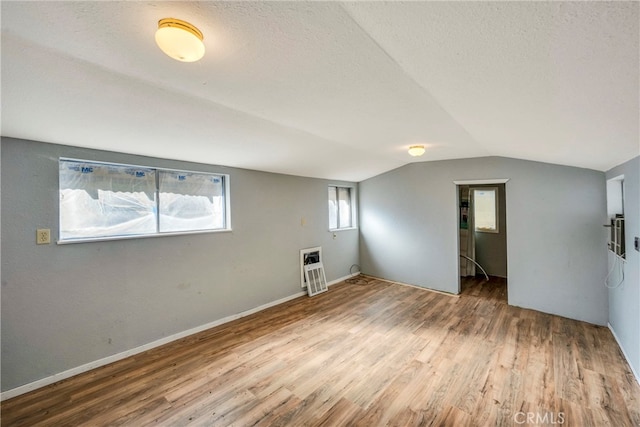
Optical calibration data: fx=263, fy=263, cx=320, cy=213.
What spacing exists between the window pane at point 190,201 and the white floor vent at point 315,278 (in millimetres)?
1741

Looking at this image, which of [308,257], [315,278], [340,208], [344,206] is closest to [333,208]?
[340,208]

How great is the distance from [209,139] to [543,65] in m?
2.48

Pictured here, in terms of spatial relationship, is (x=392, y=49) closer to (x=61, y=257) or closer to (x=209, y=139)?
(x=209, y=139)

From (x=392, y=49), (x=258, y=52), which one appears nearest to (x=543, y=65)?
(x=392, y=49)

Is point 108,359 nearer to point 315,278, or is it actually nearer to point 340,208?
point 315,278

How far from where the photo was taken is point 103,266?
2523mm

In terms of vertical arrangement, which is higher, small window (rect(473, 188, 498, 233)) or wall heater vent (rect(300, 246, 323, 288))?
small window (rect(473, 188, 498, 233))

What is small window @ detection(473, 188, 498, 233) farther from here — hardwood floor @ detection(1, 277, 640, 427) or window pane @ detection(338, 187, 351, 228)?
window pane @ detection(338, 187, 351, 228)

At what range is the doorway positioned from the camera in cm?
550

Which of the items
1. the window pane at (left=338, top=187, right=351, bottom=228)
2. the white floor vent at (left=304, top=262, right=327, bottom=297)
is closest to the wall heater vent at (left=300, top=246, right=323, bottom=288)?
the white floor vent at (left=304, top=262, right=327, bottom=297)

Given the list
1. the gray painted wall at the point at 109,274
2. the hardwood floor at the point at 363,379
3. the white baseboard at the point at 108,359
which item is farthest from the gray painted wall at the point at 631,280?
the white baseboard at the point at 108,359

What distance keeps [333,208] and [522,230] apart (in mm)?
3113

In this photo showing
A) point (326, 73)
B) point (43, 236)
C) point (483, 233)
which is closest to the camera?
point (326, 73)

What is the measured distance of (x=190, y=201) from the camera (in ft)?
10.8
